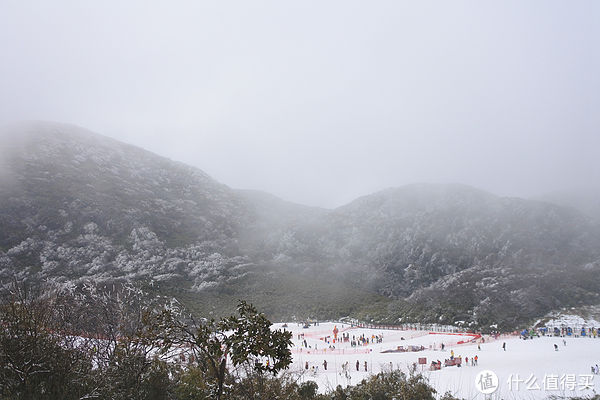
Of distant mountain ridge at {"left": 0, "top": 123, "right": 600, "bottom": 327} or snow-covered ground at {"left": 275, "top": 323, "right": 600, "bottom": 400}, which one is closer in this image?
snow-covered ground at {"left": 275, "top": 323, "right": 600, "bottom": 400}

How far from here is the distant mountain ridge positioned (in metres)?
48.0

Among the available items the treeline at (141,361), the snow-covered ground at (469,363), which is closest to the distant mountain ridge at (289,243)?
the snow-covered ground at (469,363)

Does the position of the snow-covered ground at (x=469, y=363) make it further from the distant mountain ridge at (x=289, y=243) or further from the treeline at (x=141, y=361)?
the distant mountain ridge at (x=289, y=243)

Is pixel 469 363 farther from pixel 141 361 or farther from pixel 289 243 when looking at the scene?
pixel 289 243

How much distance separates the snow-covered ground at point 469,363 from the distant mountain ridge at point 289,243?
1122cm

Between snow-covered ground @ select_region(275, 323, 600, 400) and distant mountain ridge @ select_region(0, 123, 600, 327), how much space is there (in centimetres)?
1122

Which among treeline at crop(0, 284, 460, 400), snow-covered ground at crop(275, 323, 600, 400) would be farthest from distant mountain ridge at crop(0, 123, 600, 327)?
treeline at crop(0, 284, 460, 400)

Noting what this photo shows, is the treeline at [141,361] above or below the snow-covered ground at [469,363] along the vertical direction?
above

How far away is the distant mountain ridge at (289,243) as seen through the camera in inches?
1891

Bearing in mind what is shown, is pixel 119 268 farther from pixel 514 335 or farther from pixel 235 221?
pixel 514 335

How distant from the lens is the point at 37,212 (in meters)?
57.9

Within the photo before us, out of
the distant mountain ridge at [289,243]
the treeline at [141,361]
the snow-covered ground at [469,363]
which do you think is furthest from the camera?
the distant mountain ridge at [289,243]

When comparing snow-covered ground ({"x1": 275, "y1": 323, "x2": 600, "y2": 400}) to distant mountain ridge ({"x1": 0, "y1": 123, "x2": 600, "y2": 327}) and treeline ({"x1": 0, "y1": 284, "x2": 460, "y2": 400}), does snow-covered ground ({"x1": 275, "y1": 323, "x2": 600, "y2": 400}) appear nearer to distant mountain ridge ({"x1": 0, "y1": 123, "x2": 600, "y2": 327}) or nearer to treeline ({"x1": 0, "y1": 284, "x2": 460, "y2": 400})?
treeline ({"x1": 0, "y1": 284, "x2": 460, "y2": 400})

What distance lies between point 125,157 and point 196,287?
6133 cm
